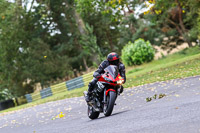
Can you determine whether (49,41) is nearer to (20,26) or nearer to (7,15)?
(20,26)

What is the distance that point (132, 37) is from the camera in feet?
149

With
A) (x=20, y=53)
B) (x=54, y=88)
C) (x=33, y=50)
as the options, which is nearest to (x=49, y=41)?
(x=33, y=50)

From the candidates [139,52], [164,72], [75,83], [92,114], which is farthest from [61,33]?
[92,114]

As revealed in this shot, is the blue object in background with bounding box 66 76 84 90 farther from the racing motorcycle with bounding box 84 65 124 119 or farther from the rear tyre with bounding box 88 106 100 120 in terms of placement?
the racing motorcycle with bounding box 84 65 124 119

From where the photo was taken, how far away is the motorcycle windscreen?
9703 mm

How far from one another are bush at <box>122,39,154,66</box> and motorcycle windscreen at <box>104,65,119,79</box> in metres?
24.2

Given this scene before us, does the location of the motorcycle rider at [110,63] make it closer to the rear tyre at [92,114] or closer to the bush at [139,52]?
the rear tyre at [92,114]

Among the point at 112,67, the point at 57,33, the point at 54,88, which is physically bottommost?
the point at 54,88

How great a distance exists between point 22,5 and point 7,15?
4.04m

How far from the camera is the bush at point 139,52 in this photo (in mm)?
34094

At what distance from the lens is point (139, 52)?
111ft

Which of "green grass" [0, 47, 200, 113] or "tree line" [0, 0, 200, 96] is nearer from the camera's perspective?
"green grass" [0, 47, 200, 113]

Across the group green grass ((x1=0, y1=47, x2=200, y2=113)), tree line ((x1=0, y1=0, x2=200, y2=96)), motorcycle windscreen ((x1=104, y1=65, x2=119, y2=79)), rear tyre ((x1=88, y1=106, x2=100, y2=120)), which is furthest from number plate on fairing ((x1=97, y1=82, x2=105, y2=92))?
tree line ((x1=0, y1=0, x2=200, y2=96))

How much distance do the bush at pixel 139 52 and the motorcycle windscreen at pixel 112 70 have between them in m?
24.2
